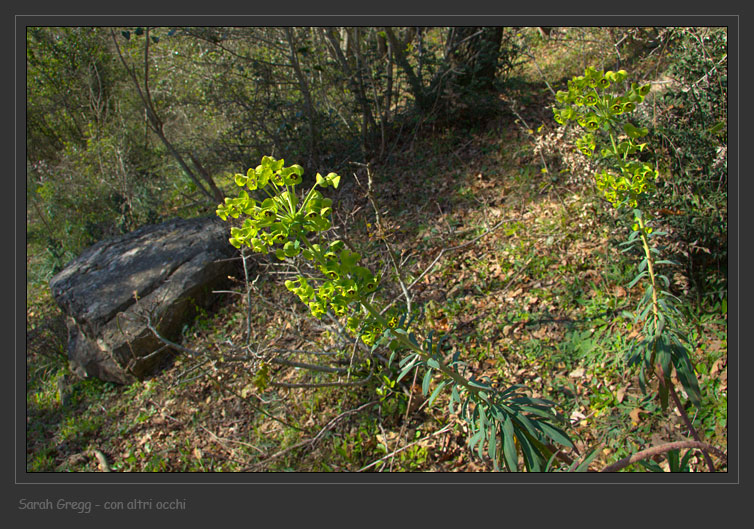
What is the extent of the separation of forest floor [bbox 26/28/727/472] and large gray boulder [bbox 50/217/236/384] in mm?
246

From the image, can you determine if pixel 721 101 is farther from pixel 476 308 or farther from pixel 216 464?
pixel 216 464

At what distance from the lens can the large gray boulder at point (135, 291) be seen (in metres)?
4.86

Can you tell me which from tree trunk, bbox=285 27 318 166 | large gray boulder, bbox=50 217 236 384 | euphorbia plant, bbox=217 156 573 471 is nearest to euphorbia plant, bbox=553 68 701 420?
euphorbia plant, bbox=217 156 573 471

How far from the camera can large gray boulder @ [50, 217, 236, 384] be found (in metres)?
4.86

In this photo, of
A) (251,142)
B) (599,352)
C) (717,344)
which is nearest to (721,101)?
(717,344)

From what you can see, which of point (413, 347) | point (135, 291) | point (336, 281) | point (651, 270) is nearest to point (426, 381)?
point (413, 347)

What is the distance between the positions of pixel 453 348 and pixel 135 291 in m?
3.18

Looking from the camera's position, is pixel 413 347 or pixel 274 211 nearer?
pixel 274 211

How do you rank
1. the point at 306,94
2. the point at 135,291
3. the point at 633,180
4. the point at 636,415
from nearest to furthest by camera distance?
the point at 633,180 < the point at 636,415 < the point at 135,291 < the point at 306,94

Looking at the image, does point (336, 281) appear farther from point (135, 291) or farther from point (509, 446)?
point (135, 291)

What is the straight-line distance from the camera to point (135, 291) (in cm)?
460

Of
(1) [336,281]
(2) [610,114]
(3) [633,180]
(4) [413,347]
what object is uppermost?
(2) [610,114]

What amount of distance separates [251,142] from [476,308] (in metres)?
4.79

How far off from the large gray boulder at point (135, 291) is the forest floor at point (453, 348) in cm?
25
